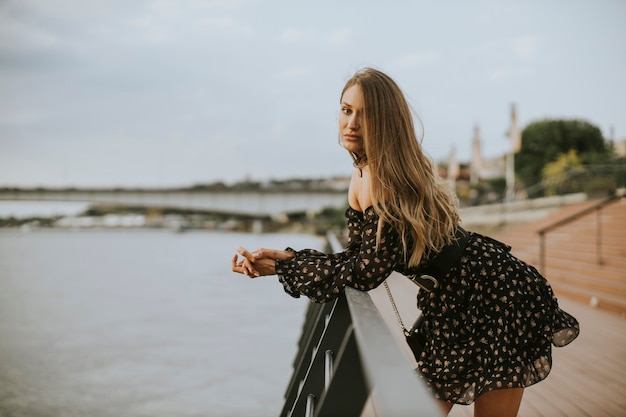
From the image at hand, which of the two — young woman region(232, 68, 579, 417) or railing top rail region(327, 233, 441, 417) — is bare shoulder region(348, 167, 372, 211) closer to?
young woman region(232, 68, 579, 417)

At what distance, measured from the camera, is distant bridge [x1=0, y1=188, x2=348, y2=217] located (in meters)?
45.6

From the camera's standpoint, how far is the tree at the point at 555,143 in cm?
5006

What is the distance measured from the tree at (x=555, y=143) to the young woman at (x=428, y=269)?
166ft

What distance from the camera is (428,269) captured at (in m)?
1.94

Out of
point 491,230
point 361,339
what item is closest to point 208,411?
point 361,339

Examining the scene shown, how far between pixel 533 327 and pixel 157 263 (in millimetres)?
34483

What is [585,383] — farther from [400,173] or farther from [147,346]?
[147,346]

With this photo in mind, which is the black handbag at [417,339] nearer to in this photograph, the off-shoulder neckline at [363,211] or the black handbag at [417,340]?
the black handbag at [417,340]

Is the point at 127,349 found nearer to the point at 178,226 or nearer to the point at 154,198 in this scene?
the point at 154,198

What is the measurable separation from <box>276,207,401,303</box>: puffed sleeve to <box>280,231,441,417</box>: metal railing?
7cm

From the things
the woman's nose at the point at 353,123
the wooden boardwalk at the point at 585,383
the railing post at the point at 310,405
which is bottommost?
the wooden boardwalk at the point at 585,383

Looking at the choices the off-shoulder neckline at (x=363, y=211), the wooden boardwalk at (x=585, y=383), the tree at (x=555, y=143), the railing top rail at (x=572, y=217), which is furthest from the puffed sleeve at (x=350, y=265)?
the tree at (x=555, y=143)

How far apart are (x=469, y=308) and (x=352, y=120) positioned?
2.34ft

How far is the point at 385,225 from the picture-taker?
1.84 m
